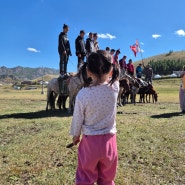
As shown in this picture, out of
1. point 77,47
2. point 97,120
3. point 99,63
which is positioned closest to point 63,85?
point 77,47

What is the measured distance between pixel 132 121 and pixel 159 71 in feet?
568

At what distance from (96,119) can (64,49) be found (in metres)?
11.8

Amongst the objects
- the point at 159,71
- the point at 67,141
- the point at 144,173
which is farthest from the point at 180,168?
the point at 159,71

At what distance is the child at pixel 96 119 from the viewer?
171 inches

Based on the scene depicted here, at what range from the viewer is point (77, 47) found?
51.9ft

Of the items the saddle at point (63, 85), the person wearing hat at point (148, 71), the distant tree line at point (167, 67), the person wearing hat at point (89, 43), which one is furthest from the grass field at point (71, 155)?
the distant tree line at point (167, 67)

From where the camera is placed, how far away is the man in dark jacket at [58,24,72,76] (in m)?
15.7

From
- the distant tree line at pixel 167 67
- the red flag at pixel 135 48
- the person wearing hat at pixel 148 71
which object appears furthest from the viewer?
the distant tree line at pixel 167 67

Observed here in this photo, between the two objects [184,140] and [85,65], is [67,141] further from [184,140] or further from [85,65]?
[85,65]

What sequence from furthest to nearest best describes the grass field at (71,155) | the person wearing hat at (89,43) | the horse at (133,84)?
1. the horse at (133,84)
2. the person wearing hat at (89,43)
3. the grass field at (71,155)

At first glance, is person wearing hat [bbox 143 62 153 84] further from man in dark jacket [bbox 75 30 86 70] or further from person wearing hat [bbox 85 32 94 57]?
man in dark jacket [bbox 75 30 86 70]

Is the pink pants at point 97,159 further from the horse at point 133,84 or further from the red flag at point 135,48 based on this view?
the red flag at point 135,48

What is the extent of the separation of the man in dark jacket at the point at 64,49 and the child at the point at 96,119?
11389 millimetres

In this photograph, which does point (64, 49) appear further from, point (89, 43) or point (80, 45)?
point (89, 43)
